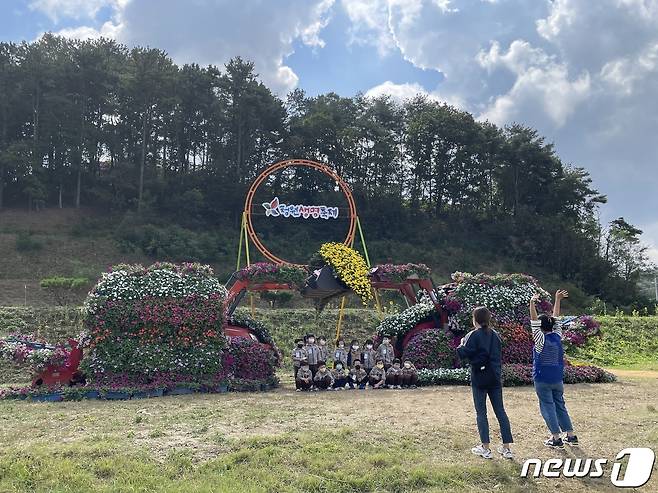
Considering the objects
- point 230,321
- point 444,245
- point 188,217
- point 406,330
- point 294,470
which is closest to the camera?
point 294,470

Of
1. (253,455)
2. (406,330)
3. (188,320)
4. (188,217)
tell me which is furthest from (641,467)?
(188,217)

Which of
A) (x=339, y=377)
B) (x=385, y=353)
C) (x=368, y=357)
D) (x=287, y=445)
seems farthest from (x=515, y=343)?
(x=287, y=445)

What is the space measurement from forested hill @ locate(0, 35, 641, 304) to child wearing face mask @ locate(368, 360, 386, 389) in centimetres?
2497

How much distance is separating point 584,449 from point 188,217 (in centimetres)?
3539

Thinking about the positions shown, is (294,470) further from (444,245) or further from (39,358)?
(444,245)

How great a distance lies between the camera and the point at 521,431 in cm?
739

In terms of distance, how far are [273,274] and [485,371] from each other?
778 centimetres

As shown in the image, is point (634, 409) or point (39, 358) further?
point (39, 358)

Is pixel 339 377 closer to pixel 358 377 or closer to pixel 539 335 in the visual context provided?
pixel 358 377

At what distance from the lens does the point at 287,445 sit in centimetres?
652

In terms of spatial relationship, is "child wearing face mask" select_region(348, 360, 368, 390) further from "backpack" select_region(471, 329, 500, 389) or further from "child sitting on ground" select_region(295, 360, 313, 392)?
"backpack" select_region(471, 329, 500, 389)

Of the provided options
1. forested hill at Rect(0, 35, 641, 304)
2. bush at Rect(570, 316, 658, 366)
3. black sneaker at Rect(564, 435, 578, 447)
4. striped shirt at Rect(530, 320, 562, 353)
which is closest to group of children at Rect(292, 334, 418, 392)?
black sneaker at Rect(564, 435, 578, 447)

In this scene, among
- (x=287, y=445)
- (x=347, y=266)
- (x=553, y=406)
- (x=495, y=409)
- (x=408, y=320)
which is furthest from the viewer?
(x=408, y=320)

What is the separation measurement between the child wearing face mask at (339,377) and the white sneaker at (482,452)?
20.4ft
